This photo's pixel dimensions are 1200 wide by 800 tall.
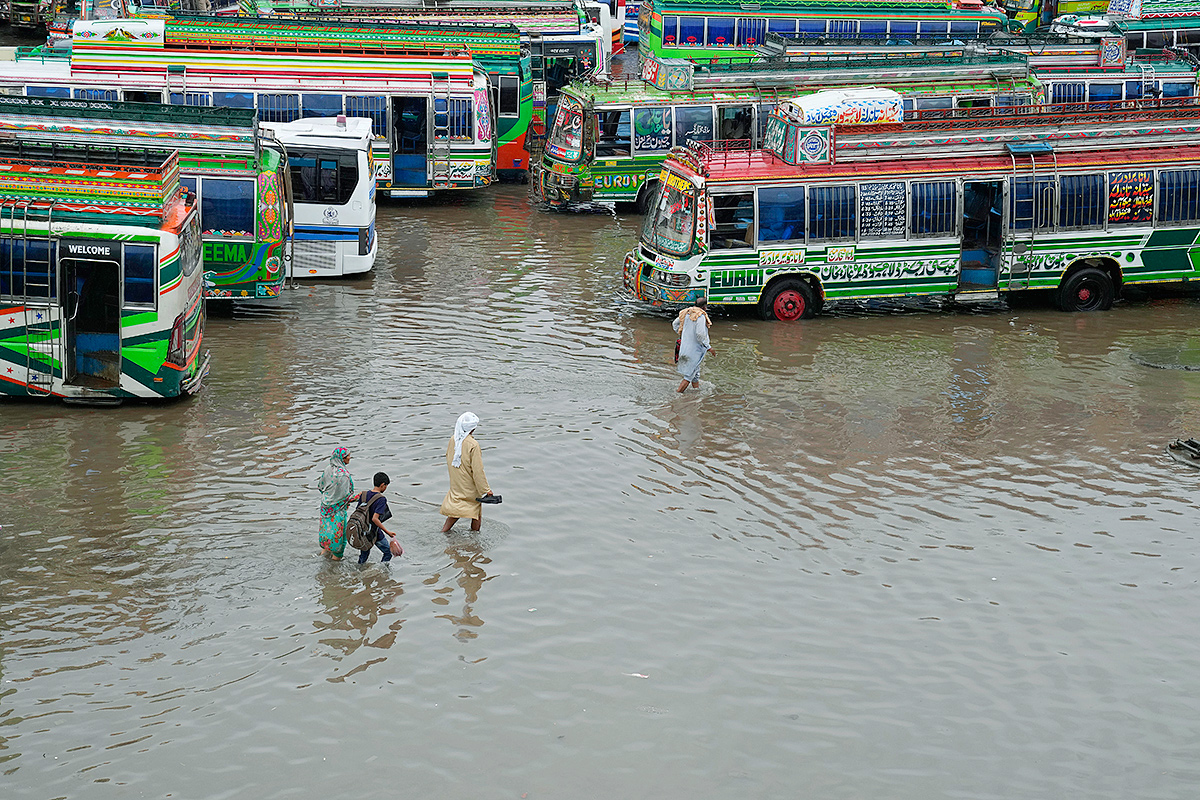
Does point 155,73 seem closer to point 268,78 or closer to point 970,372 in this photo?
point 268,78

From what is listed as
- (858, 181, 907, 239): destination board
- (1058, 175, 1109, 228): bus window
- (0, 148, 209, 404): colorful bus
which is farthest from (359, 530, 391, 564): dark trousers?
(1058, 175, 1109, 228): bus window

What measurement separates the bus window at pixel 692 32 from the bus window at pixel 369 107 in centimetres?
923

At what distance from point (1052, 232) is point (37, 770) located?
16.6m

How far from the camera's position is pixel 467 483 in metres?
12.1

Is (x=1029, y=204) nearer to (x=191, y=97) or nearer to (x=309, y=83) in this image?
(x=309, y=83)

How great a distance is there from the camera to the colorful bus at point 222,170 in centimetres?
1895

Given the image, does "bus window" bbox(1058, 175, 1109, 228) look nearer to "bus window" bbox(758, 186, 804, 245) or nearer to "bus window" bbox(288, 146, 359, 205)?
"bus window" bbox(758, 186, 804, 245)

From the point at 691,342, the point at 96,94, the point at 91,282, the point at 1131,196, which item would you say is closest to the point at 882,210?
the point at 1131,196

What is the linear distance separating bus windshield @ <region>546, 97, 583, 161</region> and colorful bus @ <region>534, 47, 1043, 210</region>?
0.06 feet

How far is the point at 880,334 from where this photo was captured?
19891 millimetres

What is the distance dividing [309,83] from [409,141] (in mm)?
2228

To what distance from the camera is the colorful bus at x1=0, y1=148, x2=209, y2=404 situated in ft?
48.1

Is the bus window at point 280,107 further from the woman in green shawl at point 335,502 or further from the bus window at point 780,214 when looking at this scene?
the woman in green shawl at point 335,502

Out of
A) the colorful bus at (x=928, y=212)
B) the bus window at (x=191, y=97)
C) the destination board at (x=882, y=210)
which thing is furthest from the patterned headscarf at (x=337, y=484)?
the bus window at (x=191, y=97)
